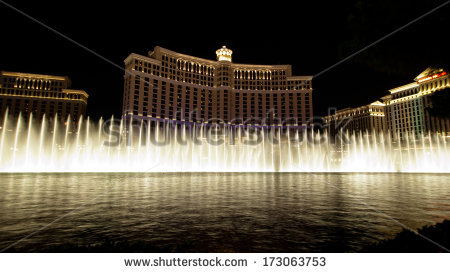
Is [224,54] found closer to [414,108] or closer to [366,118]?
[414,108]

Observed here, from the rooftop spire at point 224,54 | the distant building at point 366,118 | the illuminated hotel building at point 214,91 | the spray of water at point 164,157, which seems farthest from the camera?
the distant building at point 366,118

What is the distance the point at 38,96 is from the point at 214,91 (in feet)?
250

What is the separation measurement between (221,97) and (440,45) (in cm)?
10363

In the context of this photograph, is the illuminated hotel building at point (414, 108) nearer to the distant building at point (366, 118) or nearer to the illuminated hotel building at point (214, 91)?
the distant building at point (366, 118)

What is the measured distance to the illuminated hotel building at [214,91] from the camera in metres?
92.8

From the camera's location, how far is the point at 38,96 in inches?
4252

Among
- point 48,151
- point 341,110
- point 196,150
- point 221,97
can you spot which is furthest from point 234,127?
point 341,110

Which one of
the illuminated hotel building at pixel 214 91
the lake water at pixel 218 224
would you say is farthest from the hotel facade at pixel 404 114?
the lake water at pixel 218 224

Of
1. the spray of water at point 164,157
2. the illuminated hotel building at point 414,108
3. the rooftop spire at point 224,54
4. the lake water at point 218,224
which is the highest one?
the rooftop spire at point 224,54

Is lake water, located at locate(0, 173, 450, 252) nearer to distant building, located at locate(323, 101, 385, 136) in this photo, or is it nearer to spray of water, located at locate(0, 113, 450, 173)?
spray of water, located at locate(0, 113, 450, 173)

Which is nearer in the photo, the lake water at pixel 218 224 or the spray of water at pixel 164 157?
the lake water at pixel 218 224

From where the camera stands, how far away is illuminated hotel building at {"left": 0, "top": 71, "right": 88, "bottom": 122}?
104 metres

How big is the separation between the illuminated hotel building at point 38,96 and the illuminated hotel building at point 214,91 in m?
37.7

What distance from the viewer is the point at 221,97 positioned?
107 m
